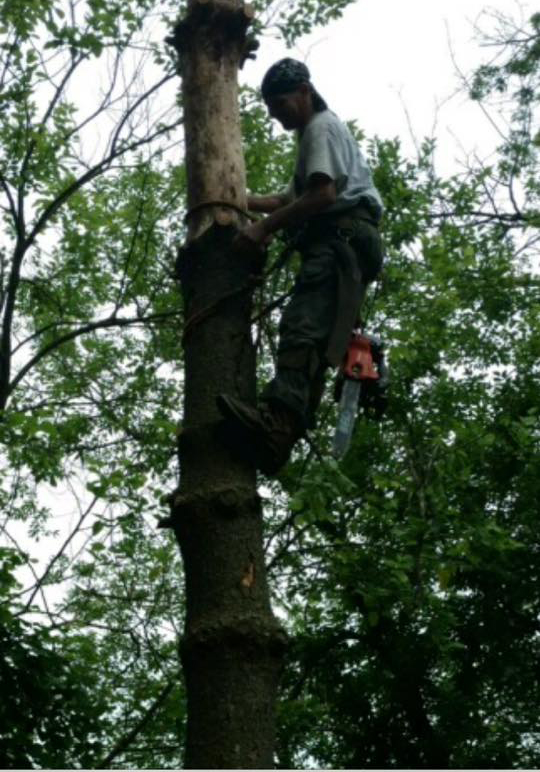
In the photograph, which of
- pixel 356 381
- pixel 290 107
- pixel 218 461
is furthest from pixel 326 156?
pixel 218 461

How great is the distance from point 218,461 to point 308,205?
111 centimetres

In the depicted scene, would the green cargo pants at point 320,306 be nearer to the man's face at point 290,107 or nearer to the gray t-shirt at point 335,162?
the gray t-shirt at point 335,162

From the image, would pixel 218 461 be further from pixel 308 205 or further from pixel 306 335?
pixel 308 205

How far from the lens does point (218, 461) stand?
123 inches

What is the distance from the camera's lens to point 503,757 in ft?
35.1

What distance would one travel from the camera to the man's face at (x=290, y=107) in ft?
13.9

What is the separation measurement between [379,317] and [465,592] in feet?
11.9

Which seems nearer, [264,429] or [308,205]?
[264,429]

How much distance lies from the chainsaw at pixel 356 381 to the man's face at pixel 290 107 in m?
0.82

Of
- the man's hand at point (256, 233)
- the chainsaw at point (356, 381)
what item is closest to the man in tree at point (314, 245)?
the man's hand at point (256, 233)

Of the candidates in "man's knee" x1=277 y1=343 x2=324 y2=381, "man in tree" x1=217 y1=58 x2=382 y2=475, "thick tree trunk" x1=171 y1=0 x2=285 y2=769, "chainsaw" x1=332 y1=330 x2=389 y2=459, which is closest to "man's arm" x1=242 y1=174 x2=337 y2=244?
"man in tree" x1=217 y1=58 x2=382 y2=475

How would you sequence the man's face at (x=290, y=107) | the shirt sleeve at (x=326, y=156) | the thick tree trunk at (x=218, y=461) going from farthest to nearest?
the man's face at (x=290, y=107) < the shirt sleeve at (x=326, y=156) < the thick tree trunk at (x=218, y=461)

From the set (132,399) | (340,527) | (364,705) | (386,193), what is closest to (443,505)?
(340,527)

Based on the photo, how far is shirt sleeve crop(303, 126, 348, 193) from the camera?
3875 millimetres
